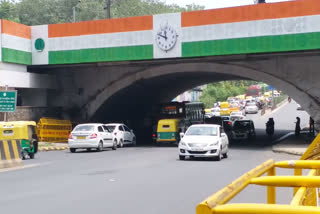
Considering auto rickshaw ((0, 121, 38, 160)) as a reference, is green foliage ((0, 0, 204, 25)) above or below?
above

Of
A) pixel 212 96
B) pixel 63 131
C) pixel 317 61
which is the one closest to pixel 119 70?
pixel 63 131

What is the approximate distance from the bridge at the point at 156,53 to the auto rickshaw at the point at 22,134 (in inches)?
391

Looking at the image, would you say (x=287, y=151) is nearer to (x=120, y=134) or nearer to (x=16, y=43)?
(x=120, y=134)

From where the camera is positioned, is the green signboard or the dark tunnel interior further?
the dark tunnel interior

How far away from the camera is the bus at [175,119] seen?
105ft

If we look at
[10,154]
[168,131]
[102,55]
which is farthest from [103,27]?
[10,154]

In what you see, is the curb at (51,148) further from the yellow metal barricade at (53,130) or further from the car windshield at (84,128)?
the yellow metal barricade at (53,130)

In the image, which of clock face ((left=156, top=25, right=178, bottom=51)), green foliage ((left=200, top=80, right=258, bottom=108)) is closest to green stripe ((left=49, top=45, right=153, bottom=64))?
clock face ((left=156, top=25, right=178, bottom=51))

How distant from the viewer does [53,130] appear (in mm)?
33719

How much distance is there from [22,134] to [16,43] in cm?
1368

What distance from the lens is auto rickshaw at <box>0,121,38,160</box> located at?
20623 millimetres

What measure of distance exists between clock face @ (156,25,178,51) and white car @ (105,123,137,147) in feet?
18.9

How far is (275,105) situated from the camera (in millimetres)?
85250

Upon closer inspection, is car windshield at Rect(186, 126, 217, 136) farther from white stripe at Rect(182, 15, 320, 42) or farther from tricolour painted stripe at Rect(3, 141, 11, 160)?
white stripe at Rect(182, 15, 320, 42)
